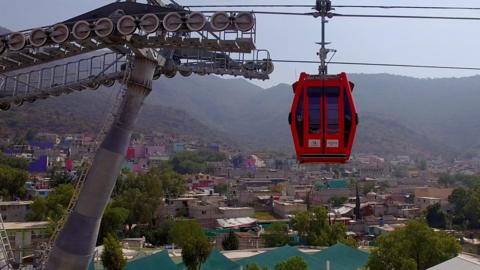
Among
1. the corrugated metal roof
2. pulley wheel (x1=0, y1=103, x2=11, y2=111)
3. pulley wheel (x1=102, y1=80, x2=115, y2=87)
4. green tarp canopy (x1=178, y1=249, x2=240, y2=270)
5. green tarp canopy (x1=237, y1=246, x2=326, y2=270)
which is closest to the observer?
pulley wheel (x1=0, y1=103, x2=11, y2=111)

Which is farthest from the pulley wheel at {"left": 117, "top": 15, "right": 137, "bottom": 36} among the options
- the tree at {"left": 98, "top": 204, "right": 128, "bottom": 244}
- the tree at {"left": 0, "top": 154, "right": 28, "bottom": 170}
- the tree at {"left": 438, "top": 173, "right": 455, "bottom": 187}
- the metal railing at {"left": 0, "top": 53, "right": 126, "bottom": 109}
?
the tree at {"left": 438, "top": 173, "right": 455, "bottom": 187}

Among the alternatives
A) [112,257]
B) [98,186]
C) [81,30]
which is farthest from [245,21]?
[112,257]

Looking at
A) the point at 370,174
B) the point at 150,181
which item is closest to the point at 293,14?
the point at 150,181

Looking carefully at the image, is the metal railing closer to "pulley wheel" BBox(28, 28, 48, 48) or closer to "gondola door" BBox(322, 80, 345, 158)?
"pulley wheel" BBox(28, 28, 48, 48)

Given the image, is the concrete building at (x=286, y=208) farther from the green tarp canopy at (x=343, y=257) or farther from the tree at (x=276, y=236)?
the green tarp canopy at (x=343, y=257)

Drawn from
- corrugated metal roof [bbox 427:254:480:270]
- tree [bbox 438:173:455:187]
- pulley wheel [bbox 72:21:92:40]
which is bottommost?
corrugated metal roof [bbox 427:254:480:270]

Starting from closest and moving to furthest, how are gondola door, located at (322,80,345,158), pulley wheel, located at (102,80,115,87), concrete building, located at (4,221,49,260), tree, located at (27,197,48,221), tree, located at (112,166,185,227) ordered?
gondola door, located at (322,80,345,158), pulley wheel, located at (102,80,115,87), concrete building, located at (4,221,49,260), tree, located at (27,197,48,221), tree, located at (112,166,185,227)

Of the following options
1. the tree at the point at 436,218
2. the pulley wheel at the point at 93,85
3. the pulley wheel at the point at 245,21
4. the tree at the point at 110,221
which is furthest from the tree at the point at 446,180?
the pulley wheel at the point at 245,21

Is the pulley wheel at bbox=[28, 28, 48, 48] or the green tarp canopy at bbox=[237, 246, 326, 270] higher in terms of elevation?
the pulley wheel at bbox=[28, 28, 48, 48]
